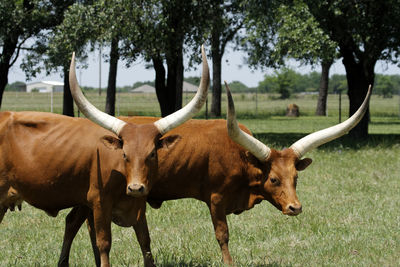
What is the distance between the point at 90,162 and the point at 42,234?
2.29 meters

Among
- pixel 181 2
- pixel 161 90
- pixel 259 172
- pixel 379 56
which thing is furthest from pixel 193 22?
pixel 259 172

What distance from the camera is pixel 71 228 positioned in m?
5.47

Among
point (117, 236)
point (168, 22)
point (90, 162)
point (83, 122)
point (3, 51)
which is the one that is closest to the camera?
point (90, 162)

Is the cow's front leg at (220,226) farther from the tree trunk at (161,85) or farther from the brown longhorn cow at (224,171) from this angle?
the tree trunk at (161,85)

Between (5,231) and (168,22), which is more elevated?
(168,22)

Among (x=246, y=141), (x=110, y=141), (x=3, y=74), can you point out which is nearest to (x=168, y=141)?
(x=110, y=141)

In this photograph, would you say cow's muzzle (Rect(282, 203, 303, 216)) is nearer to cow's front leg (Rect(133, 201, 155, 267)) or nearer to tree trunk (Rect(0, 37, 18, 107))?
cow's front leg (Rect(133, 201, 155, 267))

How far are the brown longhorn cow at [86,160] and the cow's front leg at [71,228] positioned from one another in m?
0.46

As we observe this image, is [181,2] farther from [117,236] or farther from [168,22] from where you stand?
[117,236]

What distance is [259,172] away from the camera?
5.36 meters

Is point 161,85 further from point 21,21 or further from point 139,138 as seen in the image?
point 139,138

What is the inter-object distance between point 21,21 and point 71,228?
47.4ft

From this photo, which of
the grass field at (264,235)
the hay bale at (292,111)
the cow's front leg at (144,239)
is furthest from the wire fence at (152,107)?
the cow's front leg at (144,239)

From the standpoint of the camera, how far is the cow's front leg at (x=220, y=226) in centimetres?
531
